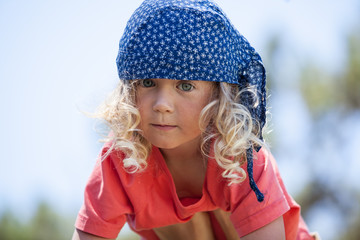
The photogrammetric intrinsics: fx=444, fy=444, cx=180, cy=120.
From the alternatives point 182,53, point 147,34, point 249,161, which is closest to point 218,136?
point 249,161

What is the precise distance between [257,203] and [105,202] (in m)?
0.57

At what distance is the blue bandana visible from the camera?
149 centimetres

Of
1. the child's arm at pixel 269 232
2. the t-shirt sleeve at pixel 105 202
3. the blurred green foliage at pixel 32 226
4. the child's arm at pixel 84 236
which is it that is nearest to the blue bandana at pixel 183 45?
the child's arm at pixel 269 232

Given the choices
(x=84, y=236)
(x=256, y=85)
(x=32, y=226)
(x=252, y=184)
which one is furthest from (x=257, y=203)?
(x=32, y=226)

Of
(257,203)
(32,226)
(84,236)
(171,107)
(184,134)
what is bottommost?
(32,226)

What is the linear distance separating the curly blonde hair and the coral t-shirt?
0.20ft

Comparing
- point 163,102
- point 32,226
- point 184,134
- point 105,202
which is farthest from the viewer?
point 32,226

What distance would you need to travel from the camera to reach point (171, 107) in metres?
1.48

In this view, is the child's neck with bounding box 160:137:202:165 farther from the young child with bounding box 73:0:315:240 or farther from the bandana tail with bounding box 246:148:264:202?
the bandana tail with bounding box 246:148:264:202

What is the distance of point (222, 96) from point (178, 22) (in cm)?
30

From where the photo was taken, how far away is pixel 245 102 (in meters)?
1.64

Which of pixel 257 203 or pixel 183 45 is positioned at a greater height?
pixel 183 45

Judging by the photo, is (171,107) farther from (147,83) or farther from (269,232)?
(269,232)

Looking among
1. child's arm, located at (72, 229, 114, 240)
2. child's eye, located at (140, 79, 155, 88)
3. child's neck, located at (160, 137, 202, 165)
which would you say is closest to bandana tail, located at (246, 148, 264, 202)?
child's neck, located at (160, 137, 202, 165)
